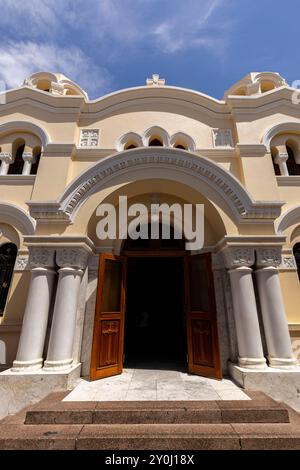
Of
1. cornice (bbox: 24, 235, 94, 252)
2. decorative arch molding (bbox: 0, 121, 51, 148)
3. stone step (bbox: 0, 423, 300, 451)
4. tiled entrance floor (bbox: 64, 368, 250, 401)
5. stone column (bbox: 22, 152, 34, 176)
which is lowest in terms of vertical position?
stone step (bbox: 0, 423, 300, 451)

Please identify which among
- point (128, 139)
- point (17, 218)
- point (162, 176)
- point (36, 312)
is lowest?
point (36, 312)

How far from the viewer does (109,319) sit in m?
5.06

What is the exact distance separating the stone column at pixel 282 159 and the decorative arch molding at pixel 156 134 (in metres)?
3.35

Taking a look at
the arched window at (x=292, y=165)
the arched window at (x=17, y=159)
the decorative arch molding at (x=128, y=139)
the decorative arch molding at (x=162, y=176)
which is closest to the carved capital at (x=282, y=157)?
the arched window at (x=292, y=165)

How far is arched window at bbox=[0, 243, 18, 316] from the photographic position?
18.2ft

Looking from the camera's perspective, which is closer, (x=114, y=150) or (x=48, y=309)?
(x=48, y=309)

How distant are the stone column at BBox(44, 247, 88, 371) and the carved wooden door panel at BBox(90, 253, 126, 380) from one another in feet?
1.61

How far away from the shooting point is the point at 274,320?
4473 mm

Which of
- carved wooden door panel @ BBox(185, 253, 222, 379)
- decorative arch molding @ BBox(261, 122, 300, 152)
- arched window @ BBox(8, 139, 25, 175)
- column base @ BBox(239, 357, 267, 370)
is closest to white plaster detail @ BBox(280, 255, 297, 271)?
carved wooden door panel @ BBox(185, 253, 222, 379)

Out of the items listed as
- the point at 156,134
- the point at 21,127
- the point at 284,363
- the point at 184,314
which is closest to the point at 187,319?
the point at 184,314

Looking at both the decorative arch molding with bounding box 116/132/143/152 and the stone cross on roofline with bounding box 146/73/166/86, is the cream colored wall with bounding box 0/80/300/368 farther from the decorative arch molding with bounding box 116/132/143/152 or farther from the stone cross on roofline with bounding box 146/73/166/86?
the stone cross on roofline with bounding box 146/73/166/86

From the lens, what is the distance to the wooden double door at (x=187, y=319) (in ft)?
15.5

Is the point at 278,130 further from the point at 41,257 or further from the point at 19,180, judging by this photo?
the point at 19,180

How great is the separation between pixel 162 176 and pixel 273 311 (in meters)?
3.85
